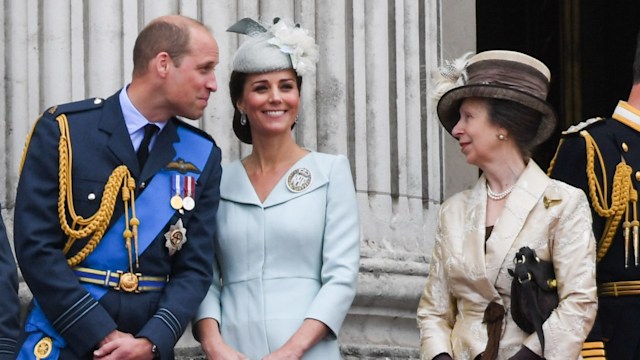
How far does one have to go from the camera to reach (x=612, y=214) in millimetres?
7234

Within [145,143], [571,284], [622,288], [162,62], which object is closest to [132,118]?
[145,143]

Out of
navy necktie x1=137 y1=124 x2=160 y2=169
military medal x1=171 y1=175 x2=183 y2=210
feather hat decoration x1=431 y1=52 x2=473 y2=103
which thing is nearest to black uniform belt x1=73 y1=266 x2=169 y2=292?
military medal x1=171 y1=175 x2=183 y2=210

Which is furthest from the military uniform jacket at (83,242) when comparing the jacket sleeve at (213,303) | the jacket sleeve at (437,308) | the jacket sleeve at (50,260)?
the jacket sleeve at (437,308)

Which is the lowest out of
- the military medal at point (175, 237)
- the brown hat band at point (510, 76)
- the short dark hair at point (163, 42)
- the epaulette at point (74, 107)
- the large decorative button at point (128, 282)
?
the large decorative button at point (128, 282)

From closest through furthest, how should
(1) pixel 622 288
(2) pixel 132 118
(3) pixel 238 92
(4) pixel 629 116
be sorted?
1. (2) pixel 132 118
2. (3) pixel 238 92
3. (1) pixel 622 288
4. (4) pixel 629 116

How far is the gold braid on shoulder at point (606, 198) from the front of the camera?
285 inches

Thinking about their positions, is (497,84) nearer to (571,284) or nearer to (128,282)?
(571,284)

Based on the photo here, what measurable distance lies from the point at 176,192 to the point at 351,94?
182 cm

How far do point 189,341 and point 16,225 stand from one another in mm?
1348

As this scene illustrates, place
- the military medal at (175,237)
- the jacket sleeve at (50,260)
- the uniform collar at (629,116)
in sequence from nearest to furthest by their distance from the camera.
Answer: the jacket sleeve at (50,260) < the military medal at (175,237) < the uniform collar at (629,116)

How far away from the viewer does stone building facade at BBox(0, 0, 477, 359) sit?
7672 millimetres

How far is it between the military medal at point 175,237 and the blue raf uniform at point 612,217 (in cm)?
146

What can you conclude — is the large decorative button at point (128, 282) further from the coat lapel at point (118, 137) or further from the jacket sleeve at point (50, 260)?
the coat lapel at point (118, 137)

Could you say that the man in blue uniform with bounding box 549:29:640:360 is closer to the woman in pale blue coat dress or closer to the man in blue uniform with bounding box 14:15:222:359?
the woman in pale blue coat dress
